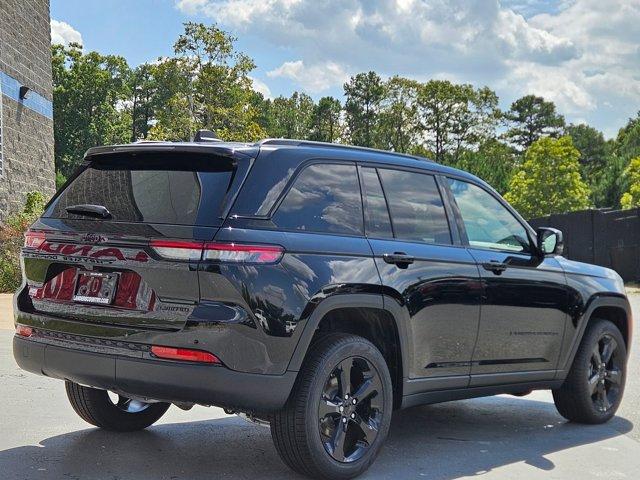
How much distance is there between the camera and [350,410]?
492 centimetres

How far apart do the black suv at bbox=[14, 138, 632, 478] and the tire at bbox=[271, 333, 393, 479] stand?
0.03ft

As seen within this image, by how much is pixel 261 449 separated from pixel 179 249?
1830mm

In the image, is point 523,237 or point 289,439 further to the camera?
point 523,237

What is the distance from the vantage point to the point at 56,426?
614cm

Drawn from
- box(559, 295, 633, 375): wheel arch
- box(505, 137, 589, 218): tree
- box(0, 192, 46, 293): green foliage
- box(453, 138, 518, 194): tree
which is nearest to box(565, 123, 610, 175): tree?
box(453, 138, 518, 194): tree

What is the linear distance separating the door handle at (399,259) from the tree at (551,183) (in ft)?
182

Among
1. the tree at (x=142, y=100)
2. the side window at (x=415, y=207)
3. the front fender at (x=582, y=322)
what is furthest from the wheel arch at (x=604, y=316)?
the tree at (x=142, y=100)

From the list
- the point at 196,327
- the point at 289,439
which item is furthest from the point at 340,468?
the point at 196,327

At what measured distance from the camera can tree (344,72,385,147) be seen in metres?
81.2

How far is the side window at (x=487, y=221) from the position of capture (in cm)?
599

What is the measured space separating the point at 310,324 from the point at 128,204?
121 cm

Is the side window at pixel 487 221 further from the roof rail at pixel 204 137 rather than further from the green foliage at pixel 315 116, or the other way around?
the green foliage at pixel 315 116

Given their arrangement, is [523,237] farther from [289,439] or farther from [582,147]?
[582,147]

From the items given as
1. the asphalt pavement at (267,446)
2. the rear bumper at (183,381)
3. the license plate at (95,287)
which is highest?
the license plate at (95,287)
